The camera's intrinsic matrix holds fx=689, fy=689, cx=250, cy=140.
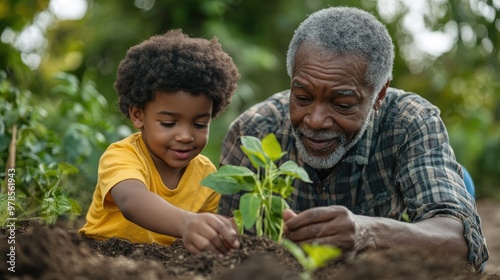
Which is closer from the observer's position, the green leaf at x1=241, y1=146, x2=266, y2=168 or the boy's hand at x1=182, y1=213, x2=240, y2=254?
the boy's hand at x1=182, y1=213, x2=240, y2=254

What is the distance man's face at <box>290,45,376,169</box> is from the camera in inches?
108

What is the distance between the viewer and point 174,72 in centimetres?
261

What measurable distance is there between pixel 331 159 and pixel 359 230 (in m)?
0.84

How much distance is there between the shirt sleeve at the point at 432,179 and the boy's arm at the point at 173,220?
3.46 feet

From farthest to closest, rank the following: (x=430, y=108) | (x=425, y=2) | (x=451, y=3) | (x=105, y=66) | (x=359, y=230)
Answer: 1. (x=425, y=2)
2. (x=105, y=66)
3. (x=451, y=3)
4. (x=430, y=108)
5. (x=359, y=230)

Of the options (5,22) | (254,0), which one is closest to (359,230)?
(5,22)

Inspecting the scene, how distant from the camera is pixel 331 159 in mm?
2953

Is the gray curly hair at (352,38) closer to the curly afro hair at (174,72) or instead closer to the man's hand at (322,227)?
the curly afro hair at (174,72)

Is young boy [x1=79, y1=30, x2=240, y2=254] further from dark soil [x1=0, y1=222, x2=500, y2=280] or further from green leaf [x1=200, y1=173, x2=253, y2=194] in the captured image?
dark soil [x1=0, y1=222, x2=500, y2=280]

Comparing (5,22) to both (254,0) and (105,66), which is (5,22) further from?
(254,0)

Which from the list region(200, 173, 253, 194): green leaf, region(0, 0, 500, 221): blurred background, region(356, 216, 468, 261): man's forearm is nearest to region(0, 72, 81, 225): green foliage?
region(0, 0, 500, 221): blurred background

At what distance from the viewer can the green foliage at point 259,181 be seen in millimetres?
2004

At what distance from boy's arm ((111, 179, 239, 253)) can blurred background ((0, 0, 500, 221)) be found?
80 centimetres

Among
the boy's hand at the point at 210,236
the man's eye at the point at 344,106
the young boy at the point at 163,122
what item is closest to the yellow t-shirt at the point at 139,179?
the young boy at the point at 163,122
